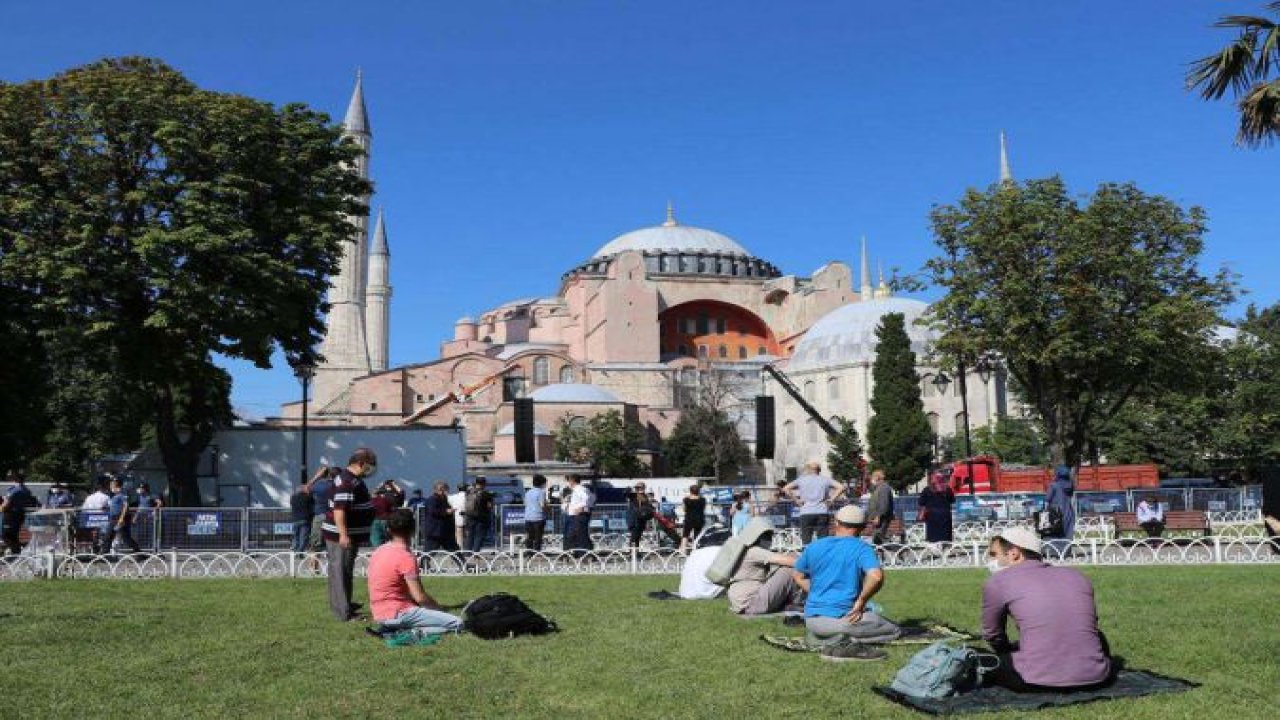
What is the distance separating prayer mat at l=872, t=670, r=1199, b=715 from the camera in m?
4.99

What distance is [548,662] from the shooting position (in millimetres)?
6473

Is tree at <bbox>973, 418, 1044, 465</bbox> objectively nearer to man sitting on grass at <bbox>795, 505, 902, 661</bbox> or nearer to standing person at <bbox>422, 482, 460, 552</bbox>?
standing person at <bbox>422, 482, 460, 552</bbox>

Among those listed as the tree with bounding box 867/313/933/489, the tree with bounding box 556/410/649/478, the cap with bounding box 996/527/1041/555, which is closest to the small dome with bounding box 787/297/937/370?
the tree with bounding box 867/313/933/489

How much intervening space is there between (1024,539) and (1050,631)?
21.7 inches

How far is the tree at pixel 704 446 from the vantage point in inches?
2311

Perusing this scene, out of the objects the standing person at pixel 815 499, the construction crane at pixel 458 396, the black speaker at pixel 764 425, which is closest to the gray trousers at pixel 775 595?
the standing person at pixel 815 499

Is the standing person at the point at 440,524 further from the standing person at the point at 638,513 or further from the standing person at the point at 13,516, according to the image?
the standing person at the point at 13,516

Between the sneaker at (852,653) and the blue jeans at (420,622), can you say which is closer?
the sneaker at (852,653)

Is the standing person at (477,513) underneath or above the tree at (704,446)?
underneath

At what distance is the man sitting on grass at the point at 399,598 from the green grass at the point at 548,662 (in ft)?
0.59

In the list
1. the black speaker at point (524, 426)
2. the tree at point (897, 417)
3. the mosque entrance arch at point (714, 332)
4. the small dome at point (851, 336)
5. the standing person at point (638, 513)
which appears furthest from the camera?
the mosque entrance arch at point (714, 332)

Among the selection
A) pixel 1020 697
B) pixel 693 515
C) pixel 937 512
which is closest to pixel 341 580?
pixel 1020 697

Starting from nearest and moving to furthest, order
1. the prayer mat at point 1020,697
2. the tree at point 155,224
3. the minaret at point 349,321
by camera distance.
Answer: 1. the prayer mat at point 1020,697
2. the tree at point 155,224
3. the minaret at point 349,321

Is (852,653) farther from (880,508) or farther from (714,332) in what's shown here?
(714,332)
